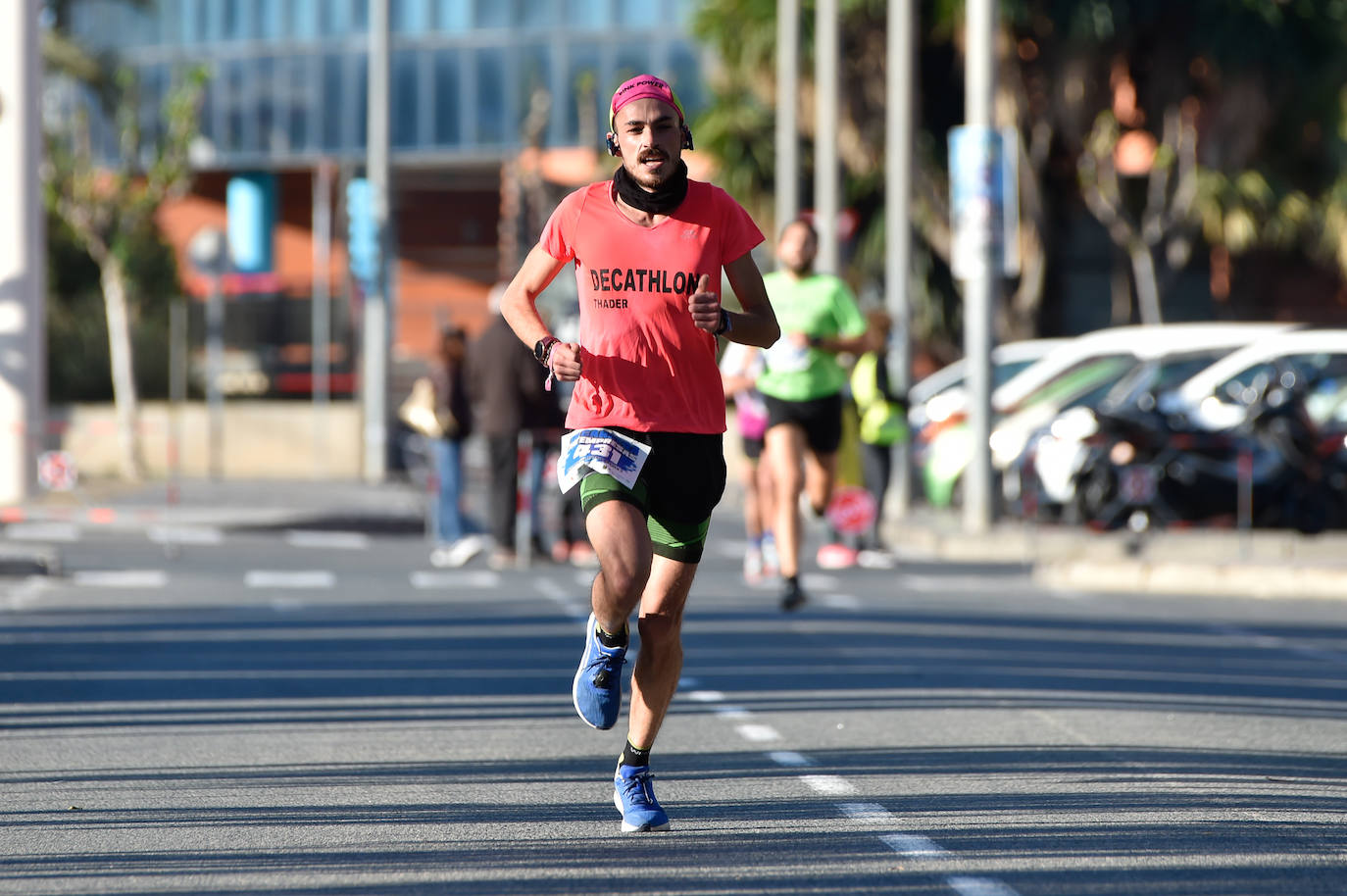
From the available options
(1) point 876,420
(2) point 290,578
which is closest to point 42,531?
(2) point 290,578

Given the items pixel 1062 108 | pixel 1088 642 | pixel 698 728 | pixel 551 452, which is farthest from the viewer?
pixel 1062 108

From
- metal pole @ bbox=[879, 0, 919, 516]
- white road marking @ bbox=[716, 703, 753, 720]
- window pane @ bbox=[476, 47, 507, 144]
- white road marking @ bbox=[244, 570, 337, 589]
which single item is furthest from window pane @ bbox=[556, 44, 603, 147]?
white road marking @ bbox=[716, 703, 753, 720]

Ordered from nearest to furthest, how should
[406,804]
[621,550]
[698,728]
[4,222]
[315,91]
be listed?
[621,550]
[406,804]
[698,728]
[4,222]
[315,91]

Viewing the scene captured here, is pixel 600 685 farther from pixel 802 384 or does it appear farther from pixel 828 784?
pixel 802 384

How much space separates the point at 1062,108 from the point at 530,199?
31.8ft

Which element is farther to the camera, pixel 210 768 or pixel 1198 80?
pixel 1198 80

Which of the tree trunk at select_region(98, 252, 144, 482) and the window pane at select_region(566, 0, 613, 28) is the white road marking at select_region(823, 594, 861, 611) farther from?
the window pane at select_region(566, 0, 613, 28)

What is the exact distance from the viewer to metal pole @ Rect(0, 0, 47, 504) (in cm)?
2077

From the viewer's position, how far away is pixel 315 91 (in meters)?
48.3

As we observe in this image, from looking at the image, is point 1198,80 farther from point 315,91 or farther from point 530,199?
point 315,91

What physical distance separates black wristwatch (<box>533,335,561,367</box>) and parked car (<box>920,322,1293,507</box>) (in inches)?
536

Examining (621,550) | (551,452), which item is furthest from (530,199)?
(621,550)

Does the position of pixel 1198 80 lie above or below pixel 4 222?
above

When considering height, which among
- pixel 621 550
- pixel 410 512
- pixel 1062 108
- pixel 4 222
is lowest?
pixel 410 512
